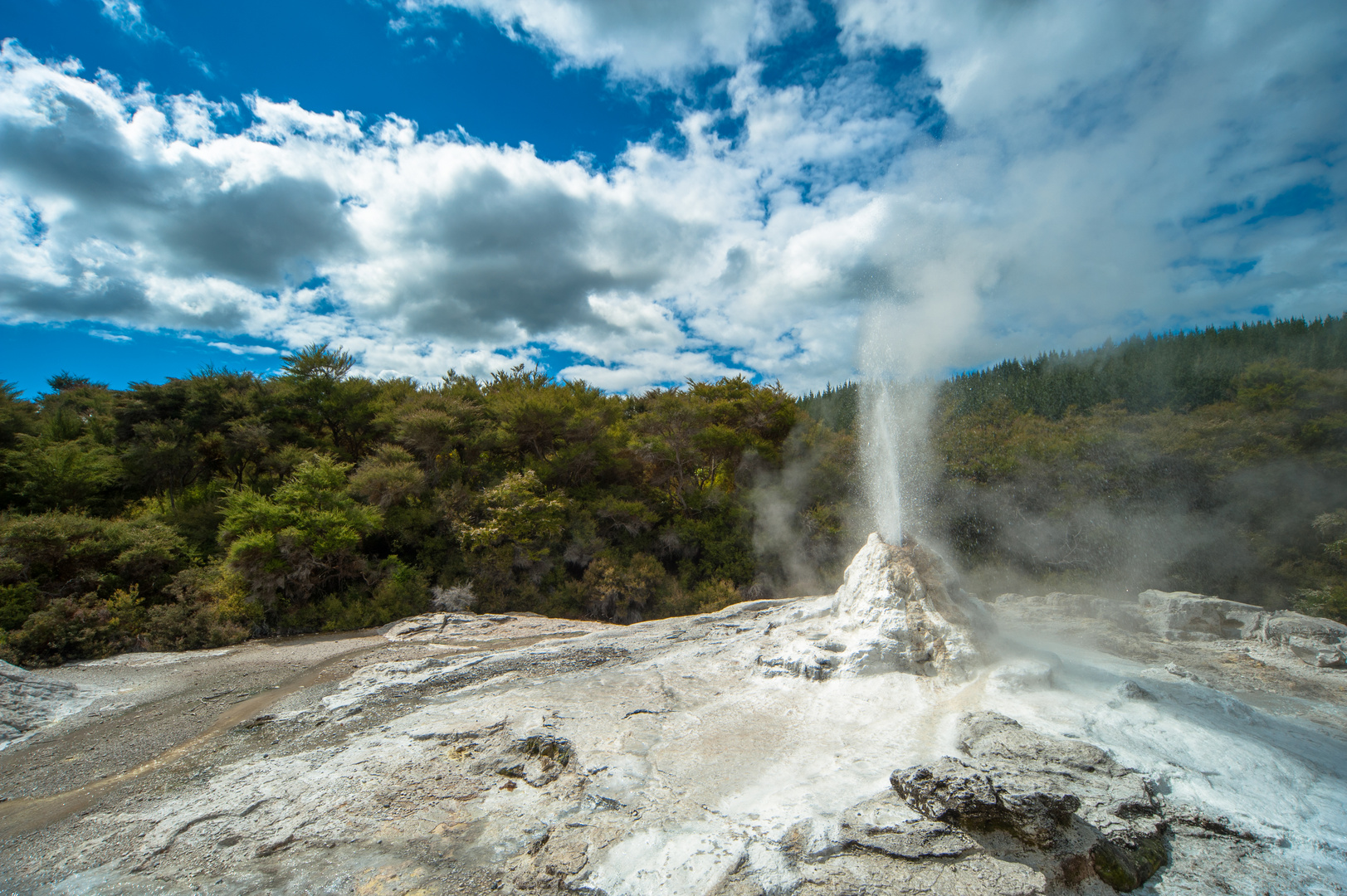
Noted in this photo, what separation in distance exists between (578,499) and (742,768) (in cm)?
1126

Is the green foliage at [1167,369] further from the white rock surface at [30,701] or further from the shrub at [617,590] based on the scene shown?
the white rock surface at [30,701]

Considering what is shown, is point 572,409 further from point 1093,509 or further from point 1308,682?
point 1308,682

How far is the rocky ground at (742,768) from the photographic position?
3096 mm

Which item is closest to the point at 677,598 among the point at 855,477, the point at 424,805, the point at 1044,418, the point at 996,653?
the point at 855,477

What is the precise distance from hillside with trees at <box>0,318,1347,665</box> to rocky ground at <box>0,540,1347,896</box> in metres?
3.80

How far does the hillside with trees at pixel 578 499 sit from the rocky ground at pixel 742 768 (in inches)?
149

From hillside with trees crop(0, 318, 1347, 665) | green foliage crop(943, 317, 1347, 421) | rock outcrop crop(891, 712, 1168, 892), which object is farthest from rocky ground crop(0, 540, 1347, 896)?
green foliage crop(943, 317, 1347, 421)

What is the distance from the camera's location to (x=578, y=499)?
1483 centimetres

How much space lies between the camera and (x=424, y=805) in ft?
12.7

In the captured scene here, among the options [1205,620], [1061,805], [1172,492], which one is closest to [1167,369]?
[1172,492]

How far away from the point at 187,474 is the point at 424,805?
16.3 metres

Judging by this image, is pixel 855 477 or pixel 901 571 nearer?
pixel 901 571

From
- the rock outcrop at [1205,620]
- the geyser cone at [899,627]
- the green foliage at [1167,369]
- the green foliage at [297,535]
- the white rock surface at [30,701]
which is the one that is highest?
the green foliage at [1167,369]

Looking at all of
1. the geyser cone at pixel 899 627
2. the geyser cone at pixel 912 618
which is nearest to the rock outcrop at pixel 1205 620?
the geyser cone at pixel 899 627
